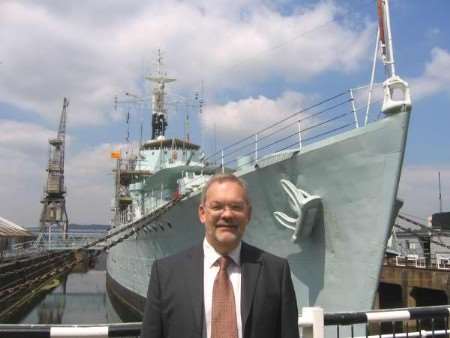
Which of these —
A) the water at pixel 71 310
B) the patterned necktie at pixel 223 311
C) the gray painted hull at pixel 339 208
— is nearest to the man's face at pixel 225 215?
the patterned necktie at pixel 223 311

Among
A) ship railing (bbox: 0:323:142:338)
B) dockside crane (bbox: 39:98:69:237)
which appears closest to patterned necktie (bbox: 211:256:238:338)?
ship railing (bbox: 0:323:142:338)

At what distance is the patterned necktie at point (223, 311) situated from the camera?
2.00 meters

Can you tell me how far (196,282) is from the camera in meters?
2.06

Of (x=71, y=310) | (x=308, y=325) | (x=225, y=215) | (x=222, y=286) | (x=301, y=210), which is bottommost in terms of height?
(x=71, y=310)

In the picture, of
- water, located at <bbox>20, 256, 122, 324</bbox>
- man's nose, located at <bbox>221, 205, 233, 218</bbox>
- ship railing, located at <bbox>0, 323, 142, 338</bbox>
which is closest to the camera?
man's nose, located at <bbox>221, 205, 233, 218</bbox>

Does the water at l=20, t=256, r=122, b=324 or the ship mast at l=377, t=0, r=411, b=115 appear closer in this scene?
the ship mast at l=377, t=0, r=411, b=115

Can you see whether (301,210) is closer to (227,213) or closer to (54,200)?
(227,213)

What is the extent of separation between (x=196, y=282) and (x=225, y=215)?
1.02 feet

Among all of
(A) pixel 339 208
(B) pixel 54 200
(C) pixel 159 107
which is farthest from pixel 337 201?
(B) pixel 54 200

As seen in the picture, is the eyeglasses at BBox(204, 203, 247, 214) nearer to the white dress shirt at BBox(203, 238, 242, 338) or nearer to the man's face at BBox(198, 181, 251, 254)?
the man's face at BBox(198, 181, 251, 254)

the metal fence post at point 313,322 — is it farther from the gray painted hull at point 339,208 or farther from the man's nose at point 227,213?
the gray painted hull at point 339,208

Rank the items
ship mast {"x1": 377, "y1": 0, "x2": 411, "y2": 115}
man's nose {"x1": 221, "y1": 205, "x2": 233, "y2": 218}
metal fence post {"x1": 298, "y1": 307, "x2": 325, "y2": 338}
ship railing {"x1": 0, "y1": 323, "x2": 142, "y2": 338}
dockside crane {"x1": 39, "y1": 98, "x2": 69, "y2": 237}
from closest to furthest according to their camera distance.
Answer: man's nose {"x1": 221, "y1": 205, "x2": 233, "y2": 218}, ship railing {"x1": 0, "y1": 323, "x2": 142, "y2": 338}, metal fence post {"x1": 298, "y1": 307, "x2": 325, "y2": 338}, ship mast {"x1": 377, "y1": 0, "x2": 411, "y2": 115}, dockside crane {"x1": 39, "y1": 98, "x2": 69, "y2": 237}

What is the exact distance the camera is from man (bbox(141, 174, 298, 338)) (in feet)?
6.63

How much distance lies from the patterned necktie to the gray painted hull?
6.51 m
